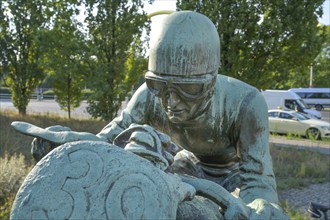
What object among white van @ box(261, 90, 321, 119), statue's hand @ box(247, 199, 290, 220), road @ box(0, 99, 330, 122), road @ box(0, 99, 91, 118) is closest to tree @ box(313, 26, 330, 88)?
road @ box(0, 99, 330, 122)

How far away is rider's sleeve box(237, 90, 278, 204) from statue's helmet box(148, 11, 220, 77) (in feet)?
1.11

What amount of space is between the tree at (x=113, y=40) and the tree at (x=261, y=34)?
1.83 m

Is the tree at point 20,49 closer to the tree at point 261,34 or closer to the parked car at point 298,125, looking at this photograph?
the tree at point 261,34

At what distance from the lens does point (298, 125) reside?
13.8m

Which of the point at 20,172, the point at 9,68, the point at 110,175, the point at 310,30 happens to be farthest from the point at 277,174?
the point at 9,68

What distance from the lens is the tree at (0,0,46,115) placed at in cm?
1367

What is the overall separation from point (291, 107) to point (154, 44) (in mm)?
18380

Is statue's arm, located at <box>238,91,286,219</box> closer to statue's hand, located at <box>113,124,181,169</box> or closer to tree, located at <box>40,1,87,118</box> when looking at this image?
statue's hand, located at <box>113,124,181,169</box>

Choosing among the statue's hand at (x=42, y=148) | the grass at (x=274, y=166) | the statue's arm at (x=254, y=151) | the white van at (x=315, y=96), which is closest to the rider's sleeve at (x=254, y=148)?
the statue's arm at (x=254, y=151)

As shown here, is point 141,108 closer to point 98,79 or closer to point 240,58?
point 240,58

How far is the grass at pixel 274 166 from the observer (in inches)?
221

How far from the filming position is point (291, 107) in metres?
18.9

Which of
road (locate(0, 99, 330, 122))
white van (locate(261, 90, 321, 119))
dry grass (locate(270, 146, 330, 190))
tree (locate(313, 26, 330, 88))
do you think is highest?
tree (locate(313, 26, 330, 88))

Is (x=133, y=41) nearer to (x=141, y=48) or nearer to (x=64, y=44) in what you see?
(x=141, y=48)
